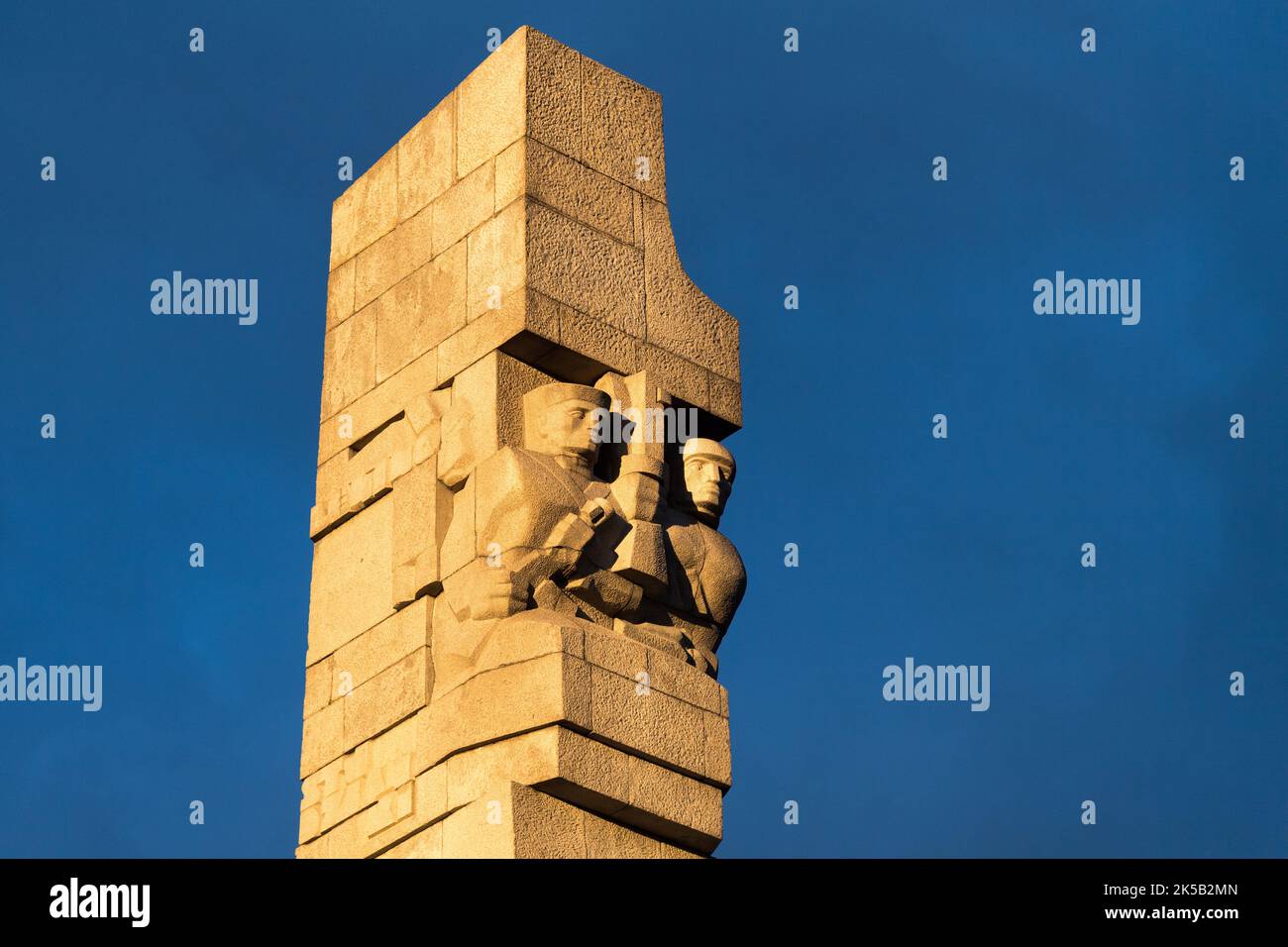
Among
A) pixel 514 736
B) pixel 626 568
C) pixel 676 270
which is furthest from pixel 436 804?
pixel 676 270

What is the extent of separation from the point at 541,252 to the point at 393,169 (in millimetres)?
1811

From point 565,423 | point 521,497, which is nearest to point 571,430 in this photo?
point 565,423

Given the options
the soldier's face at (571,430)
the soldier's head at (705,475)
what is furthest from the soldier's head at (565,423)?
the soldier's head at (705,475)

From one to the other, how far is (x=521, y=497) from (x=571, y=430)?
1.87 feet

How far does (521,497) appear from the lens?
1398 cm

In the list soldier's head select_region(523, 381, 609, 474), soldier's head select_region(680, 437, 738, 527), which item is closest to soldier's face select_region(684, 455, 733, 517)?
soldier's head select_region(680, 437, 738, 527)

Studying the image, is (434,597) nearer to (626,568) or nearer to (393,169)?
(626,568)

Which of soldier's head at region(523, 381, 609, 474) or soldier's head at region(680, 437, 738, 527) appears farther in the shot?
soldier's head at region(680, 437, 738, 527)

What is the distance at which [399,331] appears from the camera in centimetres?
1562

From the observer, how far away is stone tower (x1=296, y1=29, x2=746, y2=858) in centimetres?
1359

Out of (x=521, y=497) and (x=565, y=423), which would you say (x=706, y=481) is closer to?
(x=565, y=423)

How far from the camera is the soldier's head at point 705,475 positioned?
1493 centimetres

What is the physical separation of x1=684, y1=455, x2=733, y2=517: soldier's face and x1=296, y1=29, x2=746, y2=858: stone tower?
14 mm

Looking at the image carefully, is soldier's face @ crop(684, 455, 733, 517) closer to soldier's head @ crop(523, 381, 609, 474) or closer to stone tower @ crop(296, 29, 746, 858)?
stone tower @ crop(296, 29, 746, 858)
